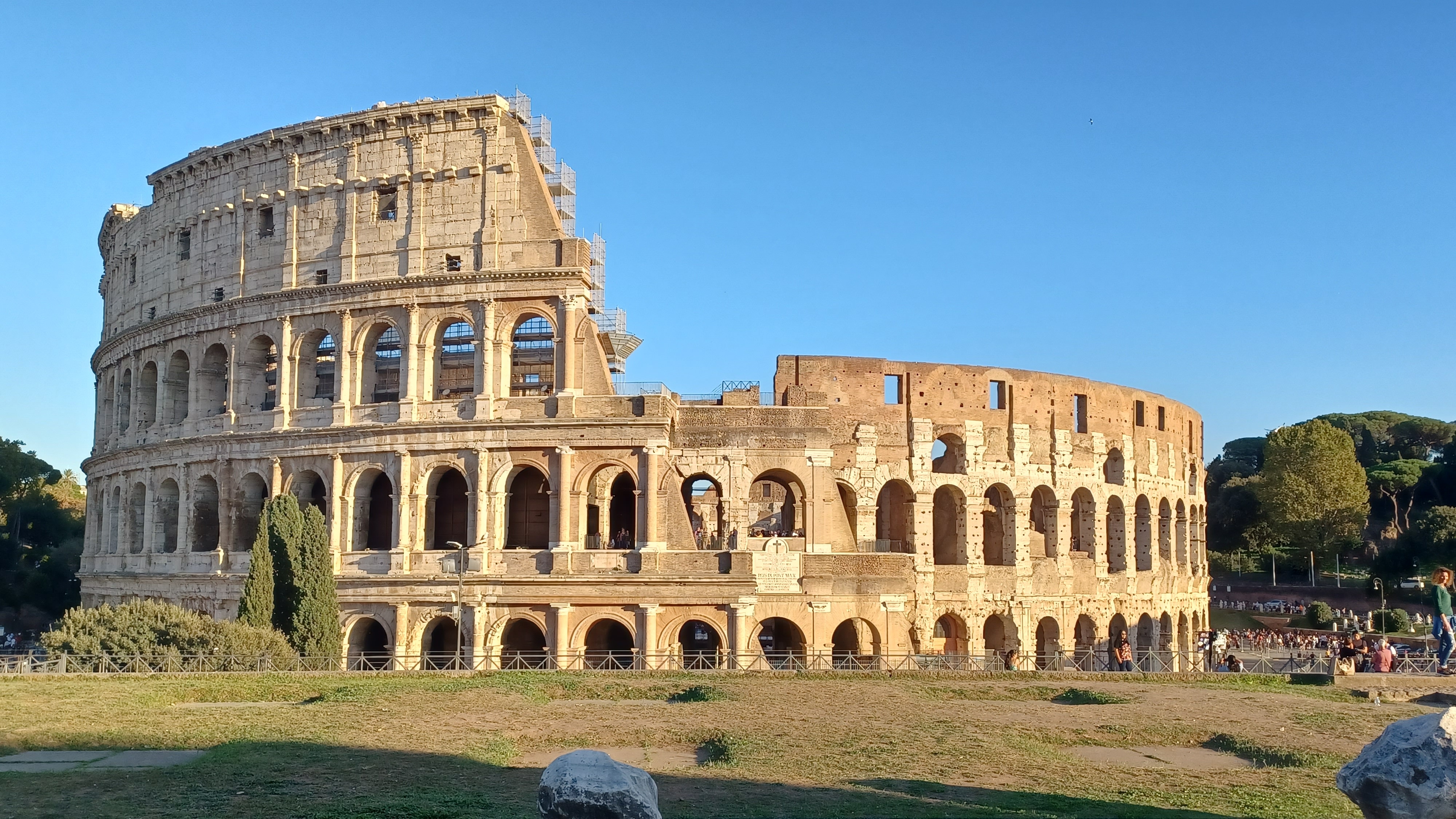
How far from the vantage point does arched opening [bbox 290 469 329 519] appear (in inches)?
1275

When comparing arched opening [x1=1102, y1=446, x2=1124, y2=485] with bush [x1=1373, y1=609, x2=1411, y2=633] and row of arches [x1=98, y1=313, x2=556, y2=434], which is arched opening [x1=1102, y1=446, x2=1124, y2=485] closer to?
bush [x1=1373, y1=609, x2=1411, y2=633]

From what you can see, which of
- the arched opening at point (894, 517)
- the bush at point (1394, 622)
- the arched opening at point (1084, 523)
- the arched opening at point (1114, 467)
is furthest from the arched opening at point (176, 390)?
the bush at point (1394, 622)

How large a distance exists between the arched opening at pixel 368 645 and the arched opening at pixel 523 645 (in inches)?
118

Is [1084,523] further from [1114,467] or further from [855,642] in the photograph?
[855,642]

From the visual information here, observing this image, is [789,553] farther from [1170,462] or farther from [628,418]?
[1170,462]

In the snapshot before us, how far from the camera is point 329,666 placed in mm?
25609

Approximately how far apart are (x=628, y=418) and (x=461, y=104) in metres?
9.80

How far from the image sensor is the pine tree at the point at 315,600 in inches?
1029

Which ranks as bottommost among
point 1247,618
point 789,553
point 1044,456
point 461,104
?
point 1247,618

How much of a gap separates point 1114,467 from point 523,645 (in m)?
20.9

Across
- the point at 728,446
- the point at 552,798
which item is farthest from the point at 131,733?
the point at 728,446

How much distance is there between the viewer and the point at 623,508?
3391 centimetres

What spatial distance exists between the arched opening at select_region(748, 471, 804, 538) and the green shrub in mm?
11420

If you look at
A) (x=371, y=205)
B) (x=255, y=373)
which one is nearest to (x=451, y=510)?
(x=255, y=373)
